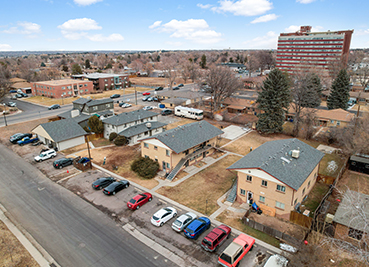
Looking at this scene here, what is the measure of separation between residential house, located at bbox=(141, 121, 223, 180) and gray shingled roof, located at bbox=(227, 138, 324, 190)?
9490 millimetres

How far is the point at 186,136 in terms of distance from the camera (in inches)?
1503

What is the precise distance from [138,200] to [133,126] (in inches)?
975

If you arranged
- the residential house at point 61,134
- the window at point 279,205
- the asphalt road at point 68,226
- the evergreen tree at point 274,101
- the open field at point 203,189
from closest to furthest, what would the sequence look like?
the asphalt road at point 68,226, the window at point 279,205, the open field at point 203,189, the residential house at point 61,134, the evergreen tree at point 274,101

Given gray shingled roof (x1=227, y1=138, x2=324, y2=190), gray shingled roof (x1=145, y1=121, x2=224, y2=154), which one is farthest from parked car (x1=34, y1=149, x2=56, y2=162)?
gray shingled roof (x1=227, y1=138, x2=324, y2=190)

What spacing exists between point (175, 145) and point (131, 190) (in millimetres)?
9157

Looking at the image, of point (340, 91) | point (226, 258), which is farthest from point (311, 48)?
point (226, 258)

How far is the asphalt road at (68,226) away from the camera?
66.3ft

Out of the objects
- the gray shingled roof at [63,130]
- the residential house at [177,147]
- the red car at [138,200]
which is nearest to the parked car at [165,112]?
the gray shingled roof at [63,130]

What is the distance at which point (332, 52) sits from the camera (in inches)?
4569

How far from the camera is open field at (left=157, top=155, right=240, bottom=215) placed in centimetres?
2801

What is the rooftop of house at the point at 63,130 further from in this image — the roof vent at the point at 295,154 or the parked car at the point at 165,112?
the roof vent at the point at 295,154

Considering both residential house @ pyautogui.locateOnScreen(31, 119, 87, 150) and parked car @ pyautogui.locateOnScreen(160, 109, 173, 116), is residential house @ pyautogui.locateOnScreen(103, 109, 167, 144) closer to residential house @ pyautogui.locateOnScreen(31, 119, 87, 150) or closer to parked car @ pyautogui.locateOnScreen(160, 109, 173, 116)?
residential house @ pyautogui.locateOnScreen(31, 119, 87, 150)

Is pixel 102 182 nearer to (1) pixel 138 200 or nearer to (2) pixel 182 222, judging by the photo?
(1) pixel 138 200

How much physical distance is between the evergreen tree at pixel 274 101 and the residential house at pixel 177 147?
1774 cm
